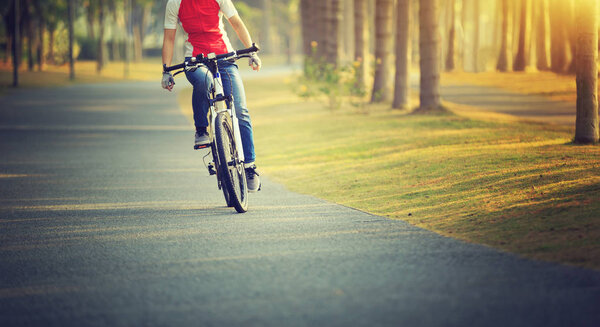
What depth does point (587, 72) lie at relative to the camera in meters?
11.8

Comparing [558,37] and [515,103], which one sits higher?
[558,37]

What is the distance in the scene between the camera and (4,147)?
15.7 metres

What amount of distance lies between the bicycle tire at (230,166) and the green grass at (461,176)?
4.30ft

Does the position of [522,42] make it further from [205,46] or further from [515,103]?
[205,46]

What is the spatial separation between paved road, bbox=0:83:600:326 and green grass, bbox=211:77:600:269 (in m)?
0.48

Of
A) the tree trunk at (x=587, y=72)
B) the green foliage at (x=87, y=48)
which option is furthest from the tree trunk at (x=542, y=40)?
the green foliage at (x=87, y=48)

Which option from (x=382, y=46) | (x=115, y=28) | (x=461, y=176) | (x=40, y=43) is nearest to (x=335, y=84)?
(x=382, y=46)

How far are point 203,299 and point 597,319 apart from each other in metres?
2.23

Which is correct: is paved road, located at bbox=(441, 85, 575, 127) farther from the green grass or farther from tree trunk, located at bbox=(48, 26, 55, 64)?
tree trunk, located at bbox=(48, 26, 55, 64)

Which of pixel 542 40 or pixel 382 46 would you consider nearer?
pixel 382 46

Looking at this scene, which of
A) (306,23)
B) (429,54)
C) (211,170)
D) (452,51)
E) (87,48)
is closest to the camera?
(211,170)

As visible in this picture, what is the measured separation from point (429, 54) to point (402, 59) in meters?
2.33

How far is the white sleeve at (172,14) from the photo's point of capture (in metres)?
8.00

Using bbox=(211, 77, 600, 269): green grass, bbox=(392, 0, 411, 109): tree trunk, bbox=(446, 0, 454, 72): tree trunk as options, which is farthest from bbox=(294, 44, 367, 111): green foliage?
bbox=(446, 0, 454, 72): tree trunk
